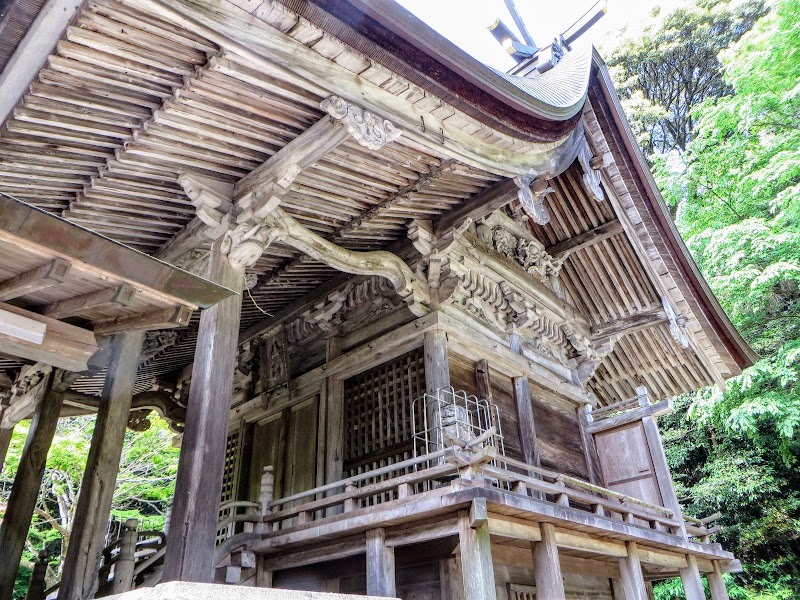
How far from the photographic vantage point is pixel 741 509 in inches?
608

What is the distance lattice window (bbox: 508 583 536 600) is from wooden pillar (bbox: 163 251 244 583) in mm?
3524

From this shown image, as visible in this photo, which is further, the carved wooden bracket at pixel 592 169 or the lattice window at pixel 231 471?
the lattice window at pixel 231 471

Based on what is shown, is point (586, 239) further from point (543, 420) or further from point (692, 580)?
point (692, 580)

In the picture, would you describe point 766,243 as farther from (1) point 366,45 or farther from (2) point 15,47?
(2) point 15,47

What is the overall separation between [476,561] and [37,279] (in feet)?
12.2

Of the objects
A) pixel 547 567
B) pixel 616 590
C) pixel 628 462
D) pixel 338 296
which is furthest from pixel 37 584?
pixel 628 462

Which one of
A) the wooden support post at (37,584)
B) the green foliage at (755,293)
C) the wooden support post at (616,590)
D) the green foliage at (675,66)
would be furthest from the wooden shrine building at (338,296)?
the green foliage at (675,66)

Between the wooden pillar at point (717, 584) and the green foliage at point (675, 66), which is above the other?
the green foliage at point (675, 66)

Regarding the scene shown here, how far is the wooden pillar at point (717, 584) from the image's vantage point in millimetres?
8609

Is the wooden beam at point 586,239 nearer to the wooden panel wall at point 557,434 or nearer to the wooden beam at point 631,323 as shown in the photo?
the wooden beam at point 631,323

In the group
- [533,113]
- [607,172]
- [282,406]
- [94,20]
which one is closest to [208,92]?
[94,20]

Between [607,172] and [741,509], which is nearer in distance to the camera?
[607,172]

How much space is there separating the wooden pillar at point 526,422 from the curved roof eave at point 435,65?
362 cm

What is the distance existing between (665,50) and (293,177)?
26237mm
